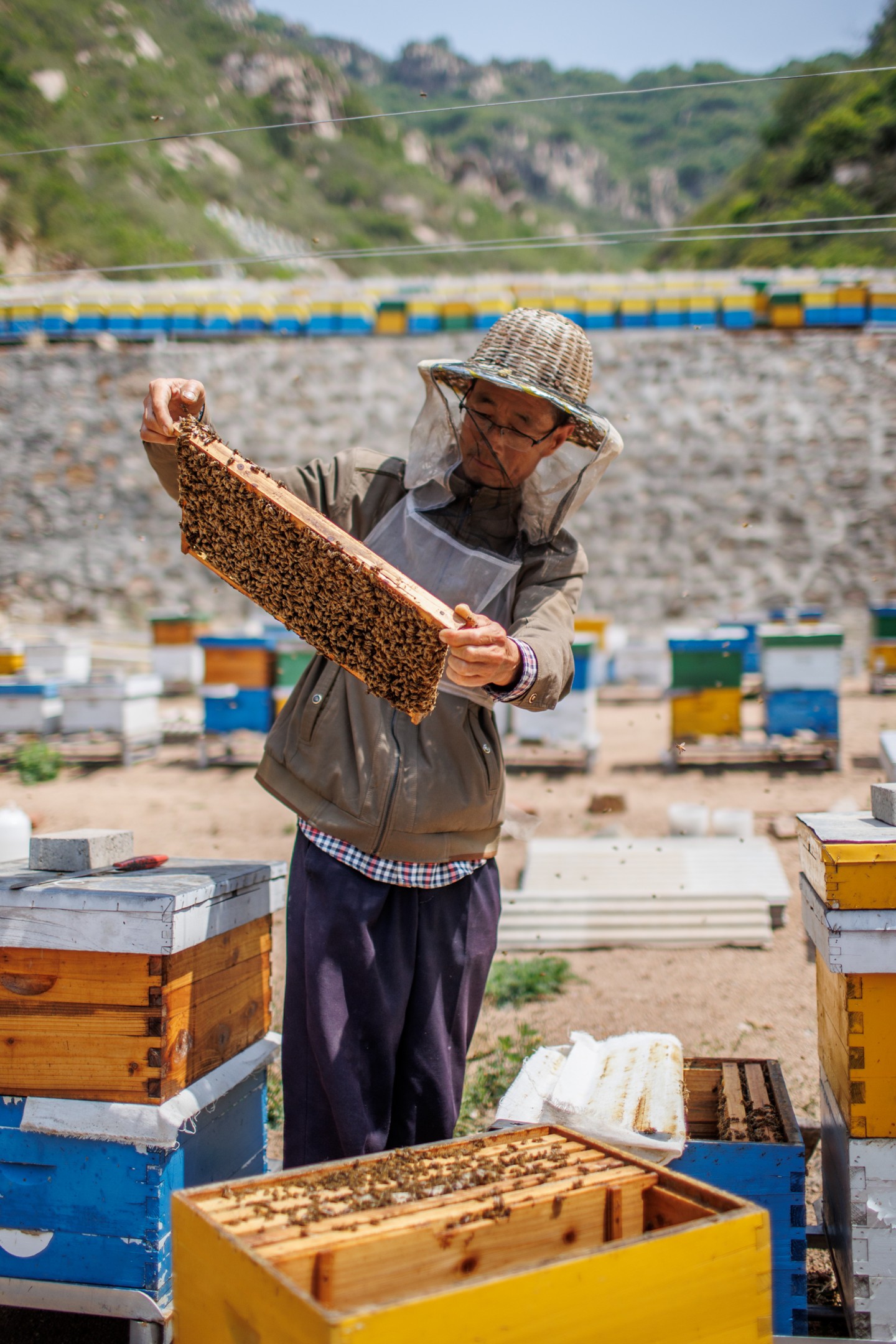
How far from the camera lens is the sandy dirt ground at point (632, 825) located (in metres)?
3.92

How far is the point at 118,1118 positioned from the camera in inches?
73.5

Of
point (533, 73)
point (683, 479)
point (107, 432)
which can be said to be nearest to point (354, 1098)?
point (683, 479)

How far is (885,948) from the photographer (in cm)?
183

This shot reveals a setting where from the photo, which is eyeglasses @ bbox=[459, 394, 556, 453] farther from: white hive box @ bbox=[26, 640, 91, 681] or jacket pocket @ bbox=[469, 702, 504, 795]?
white hive box @ bbox=[26, 640, 91, 681]

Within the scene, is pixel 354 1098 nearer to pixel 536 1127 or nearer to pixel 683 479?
pixel 536 1127

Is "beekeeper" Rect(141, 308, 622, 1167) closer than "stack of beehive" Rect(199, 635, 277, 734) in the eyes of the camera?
Yes

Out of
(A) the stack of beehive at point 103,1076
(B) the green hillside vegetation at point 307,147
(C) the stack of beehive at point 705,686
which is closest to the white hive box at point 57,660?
(B) the green hillside vegetation at point 307,147

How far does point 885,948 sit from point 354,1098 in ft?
3.42

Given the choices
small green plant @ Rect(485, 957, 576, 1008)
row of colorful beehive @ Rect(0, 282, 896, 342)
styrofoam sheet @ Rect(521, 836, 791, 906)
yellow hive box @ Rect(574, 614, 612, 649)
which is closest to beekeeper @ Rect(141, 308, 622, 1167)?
small green plant @ Rect(485, 957, 576, 1008)

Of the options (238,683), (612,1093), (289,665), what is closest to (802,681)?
(289,665)

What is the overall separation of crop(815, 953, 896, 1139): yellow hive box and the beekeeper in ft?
2.38

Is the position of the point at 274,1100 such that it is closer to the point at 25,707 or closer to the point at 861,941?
the point at 861,941

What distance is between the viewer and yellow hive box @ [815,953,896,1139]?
184cm

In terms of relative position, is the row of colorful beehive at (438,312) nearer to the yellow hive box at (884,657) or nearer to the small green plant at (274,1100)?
the yellow hive box at (884,657)
